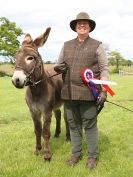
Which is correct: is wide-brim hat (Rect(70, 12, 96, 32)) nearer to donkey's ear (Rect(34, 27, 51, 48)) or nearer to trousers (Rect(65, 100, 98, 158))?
donkey's ear (Rect(34, 27, 51, 48))

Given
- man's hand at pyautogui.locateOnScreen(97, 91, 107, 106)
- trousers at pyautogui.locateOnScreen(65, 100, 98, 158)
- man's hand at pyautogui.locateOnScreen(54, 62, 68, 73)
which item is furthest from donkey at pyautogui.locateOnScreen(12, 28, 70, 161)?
man's hand at pyautogui.locateOnScreen(97, 91, 107, 106)

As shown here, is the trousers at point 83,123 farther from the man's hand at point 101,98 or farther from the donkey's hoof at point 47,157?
the donkey's hoof at point 47,157

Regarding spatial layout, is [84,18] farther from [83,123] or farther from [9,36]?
[9,36]

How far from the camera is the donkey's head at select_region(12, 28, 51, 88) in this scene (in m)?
6.63

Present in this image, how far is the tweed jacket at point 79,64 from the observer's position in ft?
23.1

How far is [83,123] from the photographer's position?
24.1ft

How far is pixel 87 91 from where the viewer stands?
23.2 feet

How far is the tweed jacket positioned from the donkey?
0.53 meters

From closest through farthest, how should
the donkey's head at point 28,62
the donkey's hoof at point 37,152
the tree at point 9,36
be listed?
the donkey's head at point 28,62 → the donkey's hoof at point 37,152 → the tree at point 9,36

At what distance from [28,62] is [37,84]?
0.68 m

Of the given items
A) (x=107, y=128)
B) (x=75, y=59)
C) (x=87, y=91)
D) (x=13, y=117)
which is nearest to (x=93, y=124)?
(x=87, y=91)

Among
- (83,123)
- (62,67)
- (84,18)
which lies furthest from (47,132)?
(84,18)

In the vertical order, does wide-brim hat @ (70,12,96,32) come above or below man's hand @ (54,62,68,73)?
above

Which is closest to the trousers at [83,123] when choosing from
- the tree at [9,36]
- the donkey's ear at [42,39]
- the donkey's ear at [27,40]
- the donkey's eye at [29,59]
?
the donkey's eye at [29,59]
